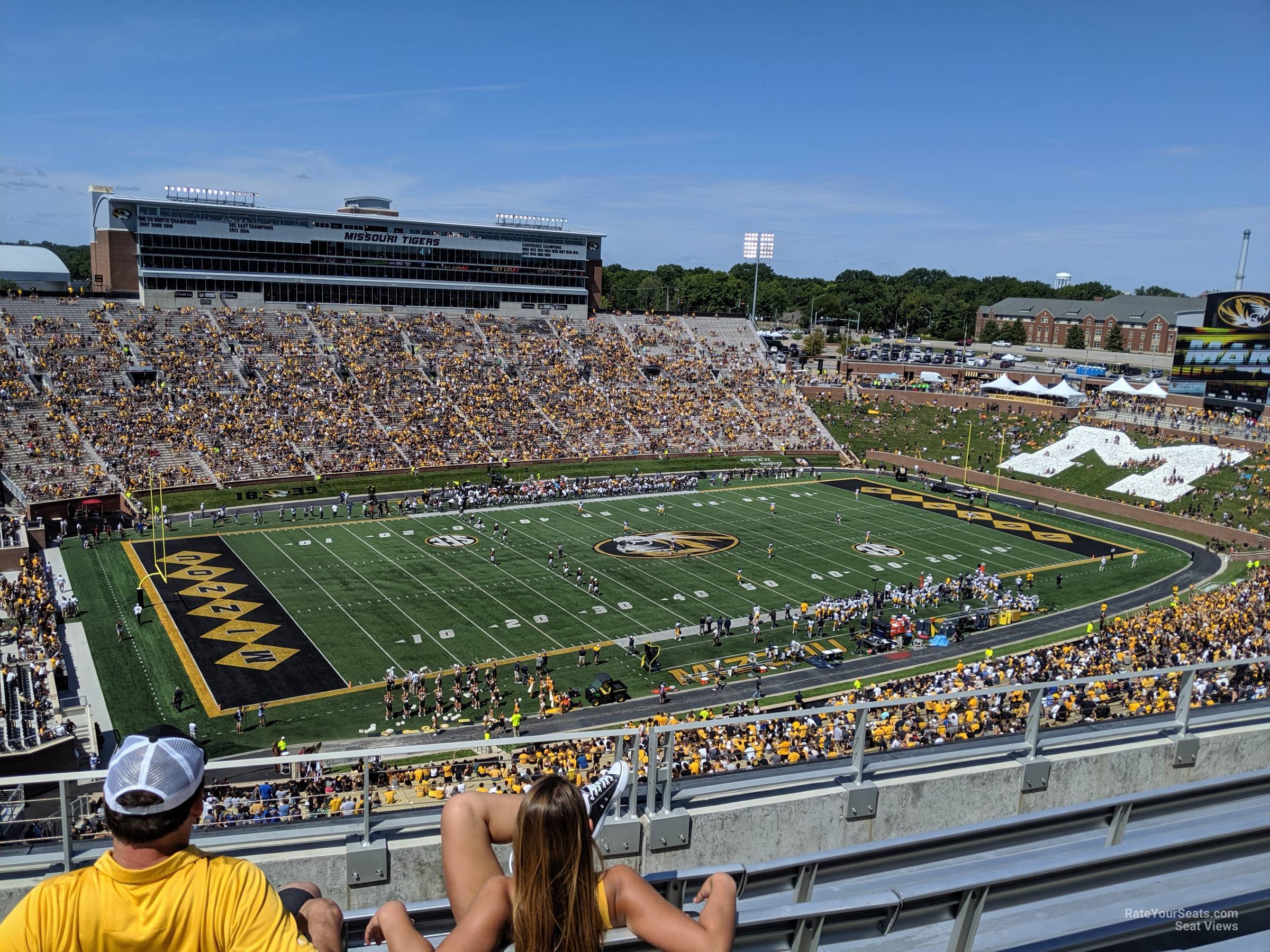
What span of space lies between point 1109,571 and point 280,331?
144 ft

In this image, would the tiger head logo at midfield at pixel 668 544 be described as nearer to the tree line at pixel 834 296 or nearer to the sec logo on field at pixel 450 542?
the sec logo on field at pixel 450 542

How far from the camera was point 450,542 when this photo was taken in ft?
123

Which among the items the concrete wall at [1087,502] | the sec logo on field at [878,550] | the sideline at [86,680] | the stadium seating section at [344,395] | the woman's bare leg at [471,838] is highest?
the woman's bare leg at [471,838]

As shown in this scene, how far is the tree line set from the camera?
12556 centimetres

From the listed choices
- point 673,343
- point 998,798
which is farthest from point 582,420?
point 998,798

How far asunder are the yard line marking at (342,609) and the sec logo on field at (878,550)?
1866cm

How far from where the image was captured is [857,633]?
1157 inches

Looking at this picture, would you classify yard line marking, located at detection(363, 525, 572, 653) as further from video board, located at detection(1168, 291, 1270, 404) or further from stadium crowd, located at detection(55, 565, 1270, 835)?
video board, located at detection(1168, 291, 1270, 404)

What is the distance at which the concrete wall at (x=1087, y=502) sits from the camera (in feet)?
135

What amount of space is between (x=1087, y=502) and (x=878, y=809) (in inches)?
1819

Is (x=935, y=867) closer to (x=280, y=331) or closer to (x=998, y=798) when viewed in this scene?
(x=998, y=798)

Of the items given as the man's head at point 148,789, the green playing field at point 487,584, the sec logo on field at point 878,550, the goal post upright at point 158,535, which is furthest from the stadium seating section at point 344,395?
the man's head at point 148,789

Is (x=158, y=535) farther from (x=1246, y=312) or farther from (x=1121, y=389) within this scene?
(x=1121, y=389)

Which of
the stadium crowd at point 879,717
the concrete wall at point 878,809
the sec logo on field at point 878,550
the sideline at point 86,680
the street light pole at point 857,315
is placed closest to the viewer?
the concrete wall at point 878,809
